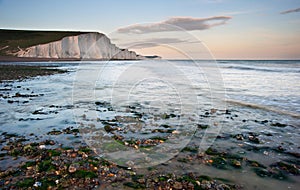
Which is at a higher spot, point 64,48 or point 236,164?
point 64,48

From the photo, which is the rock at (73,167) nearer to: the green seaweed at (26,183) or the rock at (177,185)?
the green seaweed at (26,183)

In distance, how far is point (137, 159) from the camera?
5980mm

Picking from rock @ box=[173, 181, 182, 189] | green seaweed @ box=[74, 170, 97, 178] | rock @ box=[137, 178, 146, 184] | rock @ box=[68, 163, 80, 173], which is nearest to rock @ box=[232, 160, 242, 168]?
rock @ box=[173, 181, 182, 189]

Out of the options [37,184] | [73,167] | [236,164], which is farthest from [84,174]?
[236,164]

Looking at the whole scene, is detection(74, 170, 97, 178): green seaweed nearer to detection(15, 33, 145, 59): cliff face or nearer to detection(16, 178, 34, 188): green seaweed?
detection(16, 178, 34, 188): green seaweed

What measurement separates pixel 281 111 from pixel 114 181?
11121 mm

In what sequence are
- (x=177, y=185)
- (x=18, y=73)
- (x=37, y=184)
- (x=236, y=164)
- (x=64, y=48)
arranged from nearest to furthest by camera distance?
(x=37, y=184) → (x=177, y=185) → (x=236, y=164) → (x=18, y=73) → (x=64, y=48)

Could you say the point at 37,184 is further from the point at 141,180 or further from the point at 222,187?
the point at 222,187

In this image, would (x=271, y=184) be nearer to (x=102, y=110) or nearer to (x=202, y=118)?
(x=202, y=118)

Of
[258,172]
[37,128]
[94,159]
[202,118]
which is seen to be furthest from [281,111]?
[37,128]

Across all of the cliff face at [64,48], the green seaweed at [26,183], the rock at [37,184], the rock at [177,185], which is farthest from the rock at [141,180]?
the cliff face at [64,48]

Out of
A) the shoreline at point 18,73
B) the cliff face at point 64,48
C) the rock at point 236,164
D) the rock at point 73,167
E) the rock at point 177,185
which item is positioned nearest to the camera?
the rock at point 177,185

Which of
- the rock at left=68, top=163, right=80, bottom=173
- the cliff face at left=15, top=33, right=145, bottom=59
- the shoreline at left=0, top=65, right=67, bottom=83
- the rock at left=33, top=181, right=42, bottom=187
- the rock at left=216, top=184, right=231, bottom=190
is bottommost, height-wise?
the rock at left=33, top=181, right=42, bottom=187

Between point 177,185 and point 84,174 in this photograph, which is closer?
point 177,185
